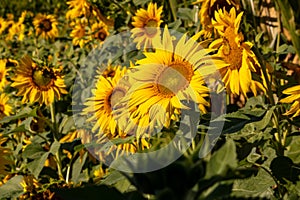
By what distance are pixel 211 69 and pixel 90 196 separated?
570mm

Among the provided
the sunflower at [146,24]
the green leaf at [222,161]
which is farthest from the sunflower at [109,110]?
the green leaf at [222,161]

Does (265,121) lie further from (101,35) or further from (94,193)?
(101,35)

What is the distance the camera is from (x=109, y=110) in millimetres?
1215

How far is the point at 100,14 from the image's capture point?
6.43 feet

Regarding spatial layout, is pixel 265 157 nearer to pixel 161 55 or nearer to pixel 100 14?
pixel 161 55

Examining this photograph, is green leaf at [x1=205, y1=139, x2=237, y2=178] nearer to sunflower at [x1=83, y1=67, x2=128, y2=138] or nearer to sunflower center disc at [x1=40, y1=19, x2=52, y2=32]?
sunflower at [x1=83, y1=67, x2=128, y2=138]

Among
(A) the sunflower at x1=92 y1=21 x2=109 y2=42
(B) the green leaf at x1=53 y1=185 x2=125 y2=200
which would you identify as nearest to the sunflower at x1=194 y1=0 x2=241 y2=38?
(B) the green leaf at x1=53 y1=185 x2=125 y2=200

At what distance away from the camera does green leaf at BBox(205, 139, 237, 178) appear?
341mm

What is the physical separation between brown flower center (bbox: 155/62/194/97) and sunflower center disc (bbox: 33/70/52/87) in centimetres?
55

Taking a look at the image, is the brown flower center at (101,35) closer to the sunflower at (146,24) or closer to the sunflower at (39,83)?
the sunflower at (146,24)

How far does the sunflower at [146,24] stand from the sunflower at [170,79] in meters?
0.57

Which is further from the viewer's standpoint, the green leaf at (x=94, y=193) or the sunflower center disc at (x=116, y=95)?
the sunflower center disc at (x=116, y=95)

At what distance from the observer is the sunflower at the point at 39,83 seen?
1487 millimetres

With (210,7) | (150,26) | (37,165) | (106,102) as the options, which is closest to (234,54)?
(210,7)
